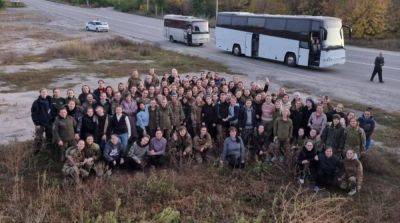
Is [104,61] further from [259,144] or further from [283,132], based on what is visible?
[283,132]

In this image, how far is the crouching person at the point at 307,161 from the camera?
33.8 feet

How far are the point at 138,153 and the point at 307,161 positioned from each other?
3875mm

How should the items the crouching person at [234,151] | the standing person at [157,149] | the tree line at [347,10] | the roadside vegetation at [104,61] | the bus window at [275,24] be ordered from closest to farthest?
the standing person at [157,149] < the crouching person at [234,151] < the roadside vegetation at [104,61] < the bus window at [275,24] < the tree line at [347,10]

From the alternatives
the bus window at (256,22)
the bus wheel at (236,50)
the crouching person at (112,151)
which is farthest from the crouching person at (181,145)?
the bus wheel at (236,50)

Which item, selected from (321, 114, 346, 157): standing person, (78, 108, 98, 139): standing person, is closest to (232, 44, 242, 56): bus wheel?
(321, 114, 346, 157): standing person

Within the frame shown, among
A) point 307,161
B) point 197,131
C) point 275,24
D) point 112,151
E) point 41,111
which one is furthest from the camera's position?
point 275,24

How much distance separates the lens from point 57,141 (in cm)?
1050

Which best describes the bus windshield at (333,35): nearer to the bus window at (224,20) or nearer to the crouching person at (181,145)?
the bus window at (224,20)

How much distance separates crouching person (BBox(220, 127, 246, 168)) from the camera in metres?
10.9

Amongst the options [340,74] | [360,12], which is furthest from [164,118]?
[360,12]

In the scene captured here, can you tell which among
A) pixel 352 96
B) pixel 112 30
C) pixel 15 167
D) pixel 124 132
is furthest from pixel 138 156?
pixel 112 30

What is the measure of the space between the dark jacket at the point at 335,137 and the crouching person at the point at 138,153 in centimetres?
419

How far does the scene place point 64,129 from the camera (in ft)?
34.2

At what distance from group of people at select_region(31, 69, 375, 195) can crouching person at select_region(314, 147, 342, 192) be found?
0.07ft
